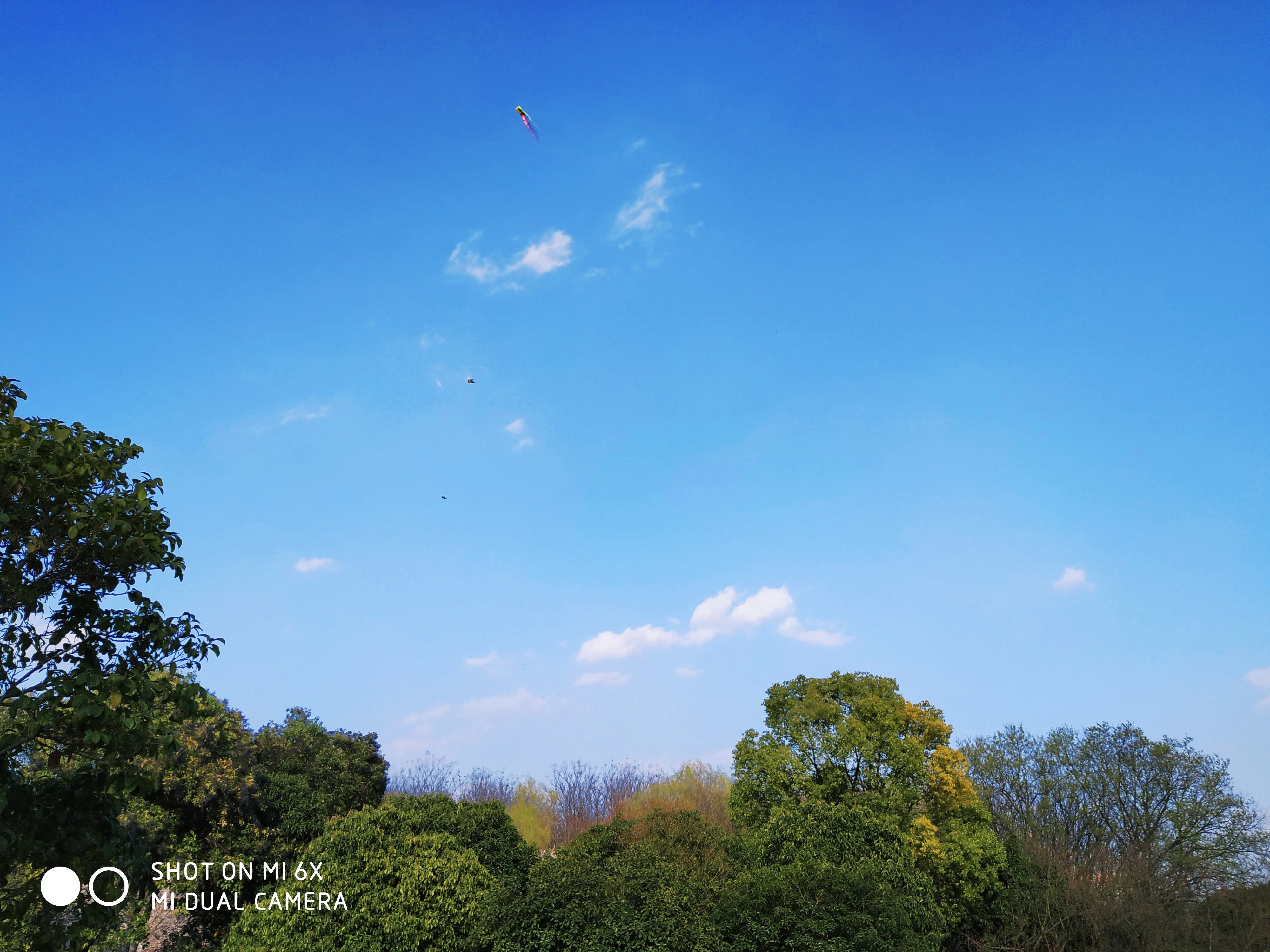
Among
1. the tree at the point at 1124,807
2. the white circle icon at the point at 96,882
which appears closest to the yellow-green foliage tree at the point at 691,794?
the tree at the point at 1124,807

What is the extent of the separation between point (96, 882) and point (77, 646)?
3.65 m

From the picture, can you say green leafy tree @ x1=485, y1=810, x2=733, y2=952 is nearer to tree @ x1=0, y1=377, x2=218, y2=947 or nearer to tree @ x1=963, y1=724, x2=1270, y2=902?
tree @ x1=0, y1=377, x2=218, y2=947

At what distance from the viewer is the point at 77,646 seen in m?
10.4

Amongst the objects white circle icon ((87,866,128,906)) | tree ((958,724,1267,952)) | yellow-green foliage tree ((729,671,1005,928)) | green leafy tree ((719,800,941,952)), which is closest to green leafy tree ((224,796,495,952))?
green leafy tree ((719,800,941,952))

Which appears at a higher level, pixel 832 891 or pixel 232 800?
pixel 232 800

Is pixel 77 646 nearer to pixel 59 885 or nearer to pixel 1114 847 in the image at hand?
pixel 59 885

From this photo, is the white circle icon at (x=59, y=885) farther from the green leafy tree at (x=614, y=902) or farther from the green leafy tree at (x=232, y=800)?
the green leafy tree at (x=232, y=800)

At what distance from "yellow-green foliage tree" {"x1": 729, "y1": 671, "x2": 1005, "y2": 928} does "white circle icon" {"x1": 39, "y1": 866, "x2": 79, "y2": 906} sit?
17604 millimetres

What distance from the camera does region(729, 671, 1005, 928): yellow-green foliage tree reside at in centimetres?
2412

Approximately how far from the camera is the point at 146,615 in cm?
1071

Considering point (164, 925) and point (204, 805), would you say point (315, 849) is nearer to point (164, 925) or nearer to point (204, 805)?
point (204, 805)

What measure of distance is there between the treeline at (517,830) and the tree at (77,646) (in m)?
0.03

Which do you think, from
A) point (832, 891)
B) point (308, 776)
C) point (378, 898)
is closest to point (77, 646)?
point (378, 898)

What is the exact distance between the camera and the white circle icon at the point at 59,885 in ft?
32.7
